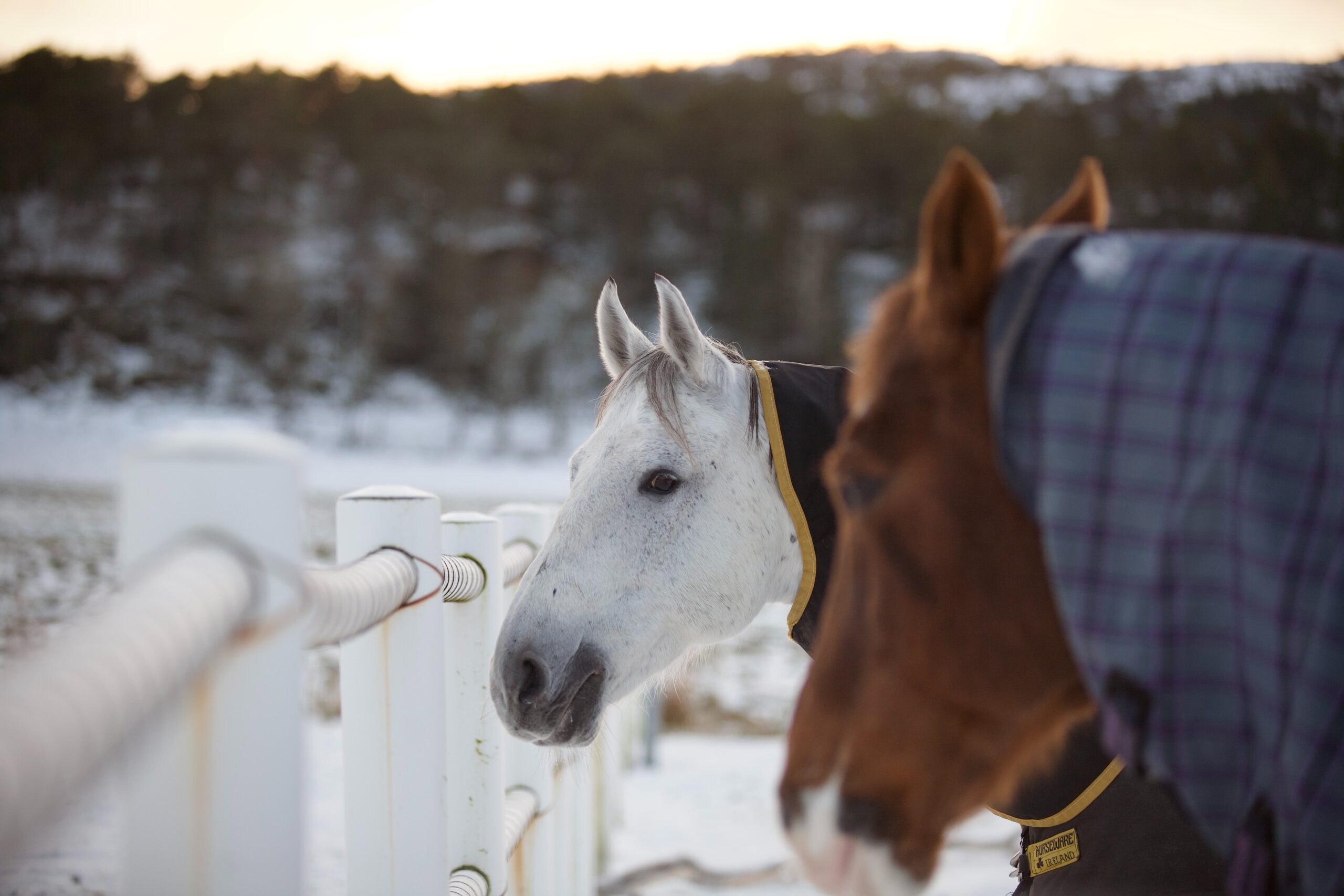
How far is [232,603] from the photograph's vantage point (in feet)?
1.74

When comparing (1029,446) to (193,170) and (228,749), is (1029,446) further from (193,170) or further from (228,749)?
(193,170)

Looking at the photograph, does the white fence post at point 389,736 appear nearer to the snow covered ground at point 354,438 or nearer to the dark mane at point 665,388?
the dark mane at point 665,388

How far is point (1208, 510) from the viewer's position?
738 millimetres

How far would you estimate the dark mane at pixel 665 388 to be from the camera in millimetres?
1808

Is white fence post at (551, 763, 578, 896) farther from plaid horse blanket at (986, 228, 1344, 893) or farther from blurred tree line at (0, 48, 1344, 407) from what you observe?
blurred tree line at (0, 48, 1344, 407)

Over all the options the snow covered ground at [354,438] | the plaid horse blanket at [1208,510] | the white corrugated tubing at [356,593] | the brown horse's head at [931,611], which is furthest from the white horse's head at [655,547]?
the snow covered ground at [354,438]

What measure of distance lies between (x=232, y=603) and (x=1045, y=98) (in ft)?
191

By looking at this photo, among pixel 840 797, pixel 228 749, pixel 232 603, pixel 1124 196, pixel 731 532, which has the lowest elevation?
pixel 840 797

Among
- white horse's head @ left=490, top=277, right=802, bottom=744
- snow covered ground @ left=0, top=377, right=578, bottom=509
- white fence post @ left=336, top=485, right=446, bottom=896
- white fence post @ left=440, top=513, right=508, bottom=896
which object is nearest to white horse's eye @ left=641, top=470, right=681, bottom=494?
white horse's head @ left=490, top=277, right=802, bottom=744

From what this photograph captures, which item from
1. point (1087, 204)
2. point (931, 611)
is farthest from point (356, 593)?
point (1087, 204)

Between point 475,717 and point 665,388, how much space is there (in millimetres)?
870

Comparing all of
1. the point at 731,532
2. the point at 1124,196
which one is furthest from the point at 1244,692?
the point at 1124,196

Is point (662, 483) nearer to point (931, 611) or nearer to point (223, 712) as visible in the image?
point (931, 611)

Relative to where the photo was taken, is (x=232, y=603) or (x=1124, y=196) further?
(x=1124, y=196)
